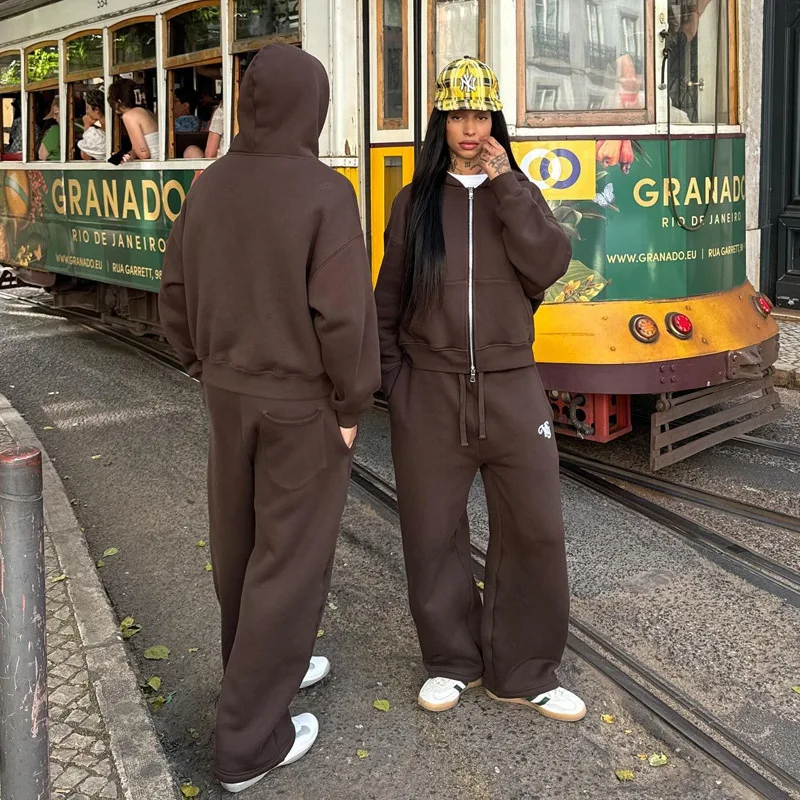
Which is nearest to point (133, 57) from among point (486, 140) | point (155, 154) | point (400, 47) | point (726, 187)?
point (155, 154)

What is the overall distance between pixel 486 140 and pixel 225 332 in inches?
36.0

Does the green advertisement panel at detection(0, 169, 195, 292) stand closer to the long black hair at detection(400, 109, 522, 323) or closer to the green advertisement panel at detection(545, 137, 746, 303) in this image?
the green advertisement panel at detection(545, 137, 746, 303)

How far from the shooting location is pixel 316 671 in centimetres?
356

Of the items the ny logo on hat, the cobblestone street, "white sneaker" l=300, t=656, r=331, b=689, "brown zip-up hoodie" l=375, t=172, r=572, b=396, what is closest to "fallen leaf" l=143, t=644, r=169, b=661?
the cobblestone street

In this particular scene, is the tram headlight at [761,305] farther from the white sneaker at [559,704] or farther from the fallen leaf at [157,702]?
the fallen leaf at [157,702]

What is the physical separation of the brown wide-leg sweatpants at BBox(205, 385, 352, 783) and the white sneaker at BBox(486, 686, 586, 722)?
762 millimetres

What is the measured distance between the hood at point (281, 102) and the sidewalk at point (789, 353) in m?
5.25

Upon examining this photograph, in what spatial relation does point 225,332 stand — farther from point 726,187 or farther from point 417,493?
point 726,187

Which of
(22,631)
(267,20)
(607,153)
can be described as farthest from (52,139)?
(22,631)

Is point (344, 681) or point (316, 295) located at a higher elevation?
point (316, 295)

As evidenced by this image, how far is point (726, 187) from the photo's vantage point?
562cm

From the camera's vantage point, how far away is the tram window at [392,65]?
5551 mm

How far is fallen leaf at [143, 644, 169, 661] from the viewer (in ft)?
12.6

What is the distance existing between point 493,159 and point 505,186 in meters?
0.10
